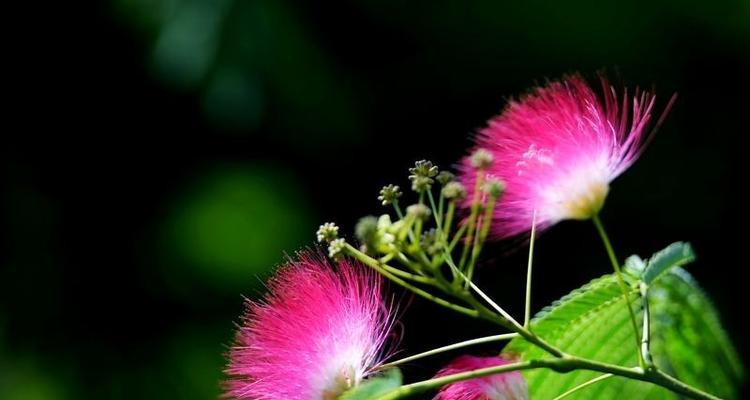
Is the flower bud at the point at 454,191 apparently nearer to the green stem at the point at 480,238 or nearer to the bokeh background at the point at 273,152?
the green stem at the point at 480,238

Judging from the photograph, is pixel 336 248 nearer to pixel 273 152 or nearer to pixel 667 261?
pixel 667 261

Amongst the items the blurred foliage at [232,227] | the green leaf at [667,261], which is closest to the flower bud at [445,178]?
the green leaf at [667,261]

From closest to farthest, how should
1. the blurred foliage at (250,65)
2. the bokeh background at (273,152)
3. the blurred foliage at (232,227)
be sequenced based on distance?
the blurred foliage at (250,65)
the bokeh background at (273,152)
the blurred foliage at (232,227)

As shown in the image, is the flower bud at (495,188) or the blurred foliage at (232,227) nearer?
the flower bud at (495,188)

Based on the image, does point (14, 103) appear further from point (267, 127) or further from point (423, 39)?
point (423, 39)

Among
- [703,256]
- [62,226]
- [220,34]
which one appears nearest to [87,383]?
[62,226]

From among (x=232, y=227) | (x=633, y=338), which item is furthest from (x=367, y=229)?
(x=232, y=227)
